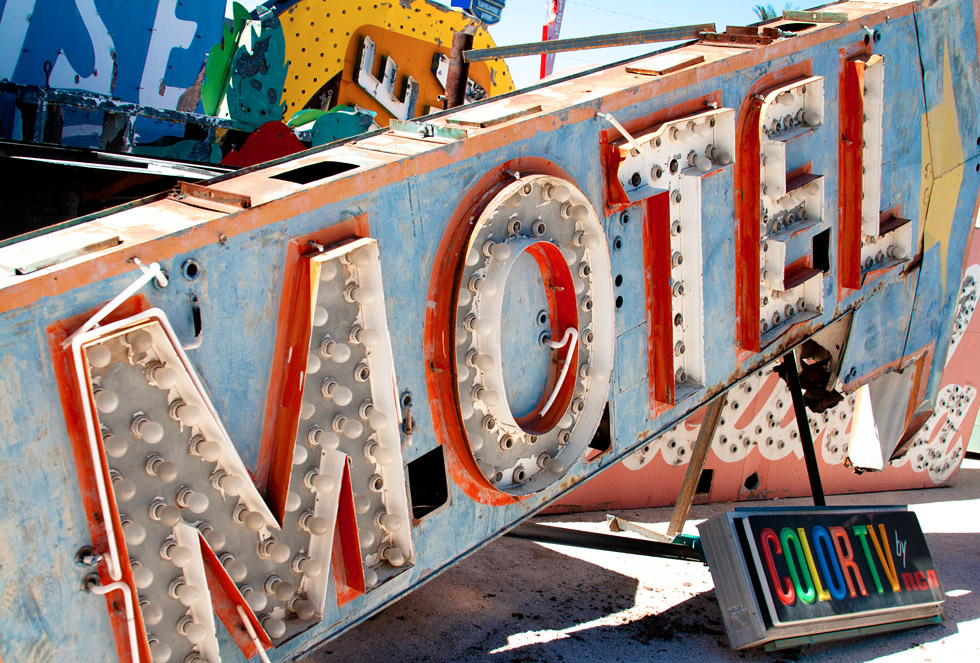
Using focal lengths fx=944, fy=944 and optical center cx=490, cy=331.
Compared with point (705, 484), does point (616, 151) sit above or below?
above

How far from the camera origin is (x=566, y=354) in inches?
132

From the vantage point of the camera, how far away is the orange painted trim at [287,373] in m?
2.51

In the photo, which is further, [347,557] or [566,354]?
[566,354]

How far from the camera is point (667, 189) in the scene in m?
3.59

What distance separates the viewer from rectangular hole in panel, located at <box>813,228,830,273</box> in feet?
14.5

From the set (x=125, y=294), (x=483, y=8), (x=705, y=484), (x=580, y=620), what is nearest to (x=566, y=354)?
(x=125, y=294)

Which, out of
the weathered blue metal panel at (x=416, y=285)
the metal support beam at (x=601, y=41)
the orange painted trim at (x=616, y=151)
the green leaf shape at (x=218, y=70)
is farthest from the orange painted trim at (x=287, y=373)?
the green leaf shape at (x=218, y=70)

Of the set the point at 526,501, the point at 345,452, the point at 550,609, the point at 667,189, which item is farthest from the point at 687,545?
the point at 345,452

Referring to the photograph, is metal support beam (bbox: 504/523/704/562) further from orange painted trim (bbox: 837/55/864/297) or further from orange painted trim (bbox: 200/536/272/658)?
orange painted trim (bbox: 200/536/272/658)

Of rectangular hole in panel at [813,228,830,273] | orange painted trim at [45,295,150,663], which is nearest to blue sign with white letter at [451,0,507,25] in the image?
rectangular hole in panel at [813,228,830,273]

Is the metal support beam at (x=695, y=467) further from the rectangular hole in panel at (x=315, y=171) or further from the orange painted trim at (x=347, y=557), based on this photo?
the rectangular hole in panel at (x=315, y=171)

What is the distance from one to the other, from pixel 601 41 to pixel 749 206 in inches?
36.8

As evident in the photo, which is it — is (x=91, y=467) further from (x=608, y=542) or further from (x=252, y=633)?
(x=608, y=542)

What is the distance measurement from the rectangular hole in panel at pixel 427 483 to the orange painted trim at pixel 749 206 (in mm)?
1655
